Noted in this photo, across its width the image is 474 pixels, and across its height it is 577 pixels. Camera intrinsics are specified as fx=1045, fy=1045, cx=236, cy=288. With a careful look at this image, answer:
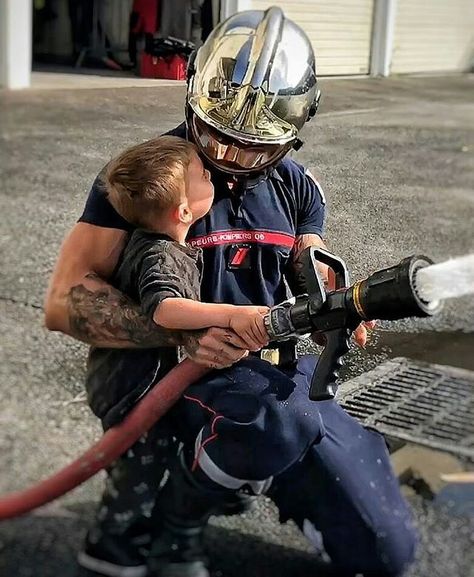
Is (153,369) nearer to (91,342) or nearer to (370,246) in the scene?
Result: (91,342)

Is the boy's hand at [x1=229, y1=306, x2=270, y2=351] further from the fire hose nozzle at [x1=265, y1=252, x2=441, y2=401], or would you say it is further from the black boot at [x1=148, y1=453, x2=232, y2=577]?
the black boot at [x1=148, y1=453, x2=232, y2=577]

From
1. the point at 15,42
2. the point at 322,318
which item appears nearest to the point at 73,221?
the point at 15,42

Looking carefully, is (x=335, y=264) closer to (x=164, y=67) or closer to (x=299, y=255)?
(x=299, y=255)

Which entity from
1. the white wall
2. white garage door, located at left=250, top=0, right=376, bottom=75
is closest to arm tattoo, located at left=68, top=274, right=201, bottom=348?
the white wall

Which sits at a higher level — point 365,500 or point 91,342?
point 91,342

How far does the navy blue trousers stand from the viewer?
112cm

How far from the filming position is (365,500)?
1.16m

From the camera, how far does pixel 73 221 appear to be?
46.1 inches

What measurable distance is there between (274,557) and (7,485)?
1.00 ft

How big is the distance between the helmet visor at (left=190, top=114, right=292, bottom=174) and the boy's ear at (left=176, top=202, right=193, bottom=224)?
6 centimetres

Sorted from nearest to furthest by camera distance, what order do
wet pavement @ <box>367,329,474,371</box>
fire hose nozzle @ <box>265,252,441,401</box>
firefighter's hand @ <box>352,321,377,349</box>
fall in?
fire hose nozzle @ <box>265,252,441,401</box> → firefighter's hand @ <box>352,321,377,349</box> → wet pavement @ <box>367,329,474,371</box>

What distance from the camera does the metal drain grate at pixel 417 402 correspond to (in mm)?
1204

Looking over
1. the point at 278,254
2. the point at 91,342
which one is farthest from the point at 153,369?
the point at 278,254

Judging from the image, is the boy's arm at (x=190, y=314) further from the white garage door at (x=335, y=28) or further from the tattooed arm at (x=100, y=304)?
the white garage door at (x=335, y=28)
